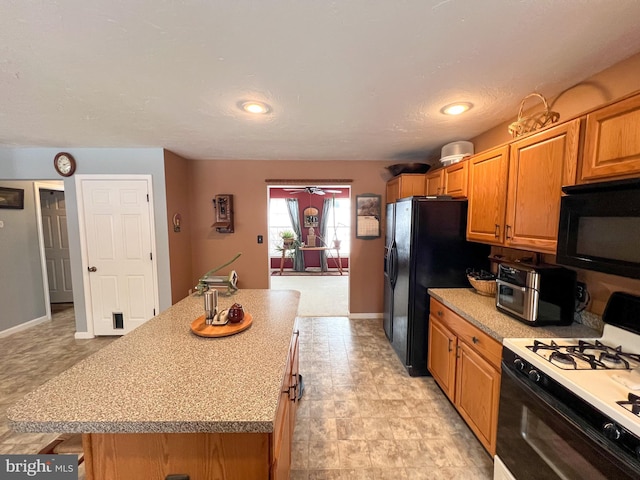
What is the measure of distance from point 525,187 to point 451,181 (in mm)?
911

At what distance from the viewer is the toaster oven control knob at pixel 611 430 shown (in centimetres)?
83

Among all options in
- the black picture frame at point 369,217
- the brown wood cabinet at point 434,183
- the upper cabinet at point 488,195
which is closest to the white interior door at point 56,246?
the black picture frame at point 369,217

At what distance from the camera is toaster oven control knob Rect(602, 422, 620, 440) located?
83 centimetres

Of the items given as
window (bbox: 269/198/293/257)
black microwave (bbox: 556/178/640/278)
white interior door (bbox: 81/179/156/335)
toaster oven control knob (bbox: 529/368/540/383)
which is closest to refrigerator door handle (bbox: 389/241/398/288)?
black microwave (bbox: 556/178/640/278)

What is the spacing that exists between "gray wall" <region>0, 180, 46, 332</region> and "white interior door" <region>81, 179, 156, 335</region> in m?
1.11

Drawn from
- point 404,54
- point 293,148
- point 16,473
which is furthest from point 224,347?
point 293,148

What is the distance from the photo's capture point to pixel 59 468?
92cm

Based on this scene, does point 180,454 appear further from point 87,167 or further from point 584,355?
point 87,167

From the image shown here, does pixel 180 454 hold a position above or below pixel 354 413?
above

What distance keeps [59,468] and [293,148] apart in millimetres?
2939

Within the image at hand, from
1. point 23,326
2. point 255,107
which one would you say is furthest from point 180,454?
point 23,326

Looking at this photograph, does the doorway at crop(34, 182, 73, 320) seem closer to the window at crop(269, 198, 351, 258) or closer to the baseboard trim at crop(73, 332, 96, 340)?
the baseboard trim at crop(73, 332, 96, 340)

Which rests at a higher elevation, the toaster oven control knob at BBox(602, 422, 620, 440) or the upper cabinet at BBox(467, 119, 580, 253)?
the upper cabinet at BBox(467, 119, 580, 253)

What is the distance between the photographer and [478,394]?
164 centimetres
